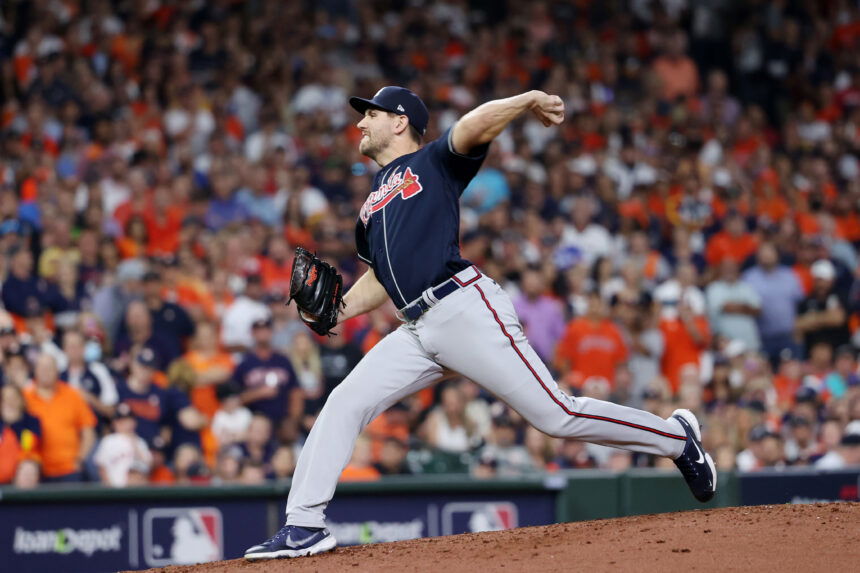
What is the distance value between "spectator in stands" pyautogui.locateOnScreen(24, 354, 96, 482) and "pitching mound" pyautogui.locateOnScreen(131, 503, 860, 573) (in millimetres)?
3295

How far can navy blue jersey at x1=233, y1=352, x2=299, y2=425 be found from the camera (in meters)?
8.77

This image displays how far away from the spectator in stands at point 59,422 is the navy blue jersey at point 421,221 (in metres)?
3.91

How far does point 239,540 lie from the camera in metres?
7.32

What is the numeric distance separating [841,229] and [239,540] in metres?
7.73

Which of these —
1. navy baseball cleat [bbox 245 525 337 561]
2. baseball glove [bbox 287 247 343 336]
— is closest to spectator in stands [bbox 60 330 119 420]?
baseball glove [bbox 287 247 343 336]

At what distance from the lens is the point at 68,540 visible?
7.05m

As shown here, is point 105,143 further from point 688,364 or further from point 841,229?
point 841,229

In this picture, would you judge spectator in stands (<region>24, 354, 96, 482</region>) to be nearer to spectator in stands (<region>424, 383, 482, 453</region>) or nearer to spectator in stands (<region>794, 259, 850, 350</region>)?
spectator in stands (<region>424, 383, 482, 453</region>)

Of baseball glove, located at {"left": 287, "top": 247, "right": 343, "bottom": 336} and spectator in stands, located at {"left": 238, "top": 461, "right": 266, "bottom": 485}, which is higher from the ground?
baseball glove, located at {"left": 287, "top": 247, "right": 343, "bottom": 336}

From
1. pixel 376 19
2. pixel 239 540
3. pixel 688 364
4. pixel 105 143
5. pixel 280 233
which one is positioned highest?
pixel 376 19

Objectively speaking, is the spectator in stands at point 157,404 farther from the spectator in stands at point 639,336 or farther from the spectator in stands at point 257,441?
the spectator in stands at point 639,336

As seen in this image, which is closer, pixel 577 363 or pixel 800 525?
pixel 800 525

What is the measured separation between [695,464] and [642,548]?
57 cm

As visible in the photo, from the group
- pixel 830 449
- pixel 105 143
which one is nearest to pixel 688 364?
pixel 830 449
